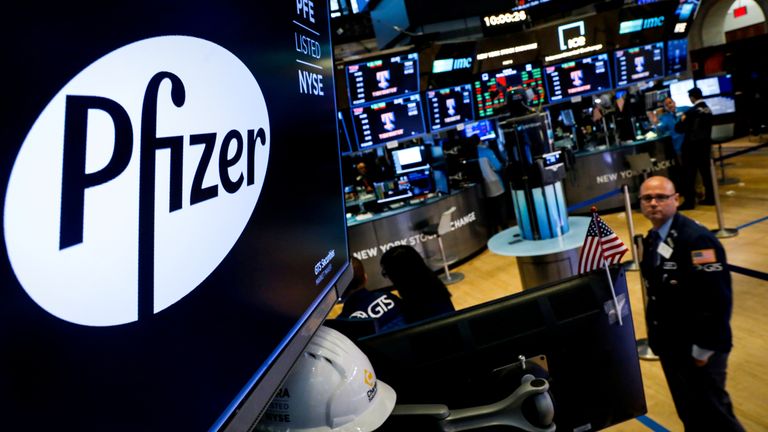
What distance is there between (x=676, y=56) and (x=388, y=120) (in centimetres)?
600

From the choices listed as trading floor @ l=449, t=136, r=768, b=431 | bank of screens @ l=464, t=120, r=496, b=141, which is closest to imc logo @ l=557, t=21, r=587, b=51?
bank of screens @ l=464, t=120, r=496, b=141

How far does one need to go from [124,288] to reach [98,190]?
0.11 metres

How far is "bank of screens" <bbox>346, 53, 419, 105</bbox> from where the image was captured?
7.18 metres

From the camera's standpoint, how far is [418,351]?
126 cm

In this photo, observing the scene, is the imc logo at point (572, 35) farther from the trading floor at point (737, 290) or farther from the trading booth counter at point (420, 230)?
the trading booth counter at point (420, 230)

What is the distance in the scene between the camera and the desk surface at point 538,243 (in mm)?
3674

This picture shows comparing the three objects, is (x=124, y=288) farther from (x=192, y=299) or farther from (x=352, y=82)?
(x=352, y=82)

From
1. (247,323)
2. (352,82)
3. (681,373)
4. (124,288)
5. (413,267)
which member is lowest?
(681,373)

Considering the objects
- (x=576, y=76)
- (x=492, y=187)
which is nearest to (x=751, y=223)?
(x=492, y=187)

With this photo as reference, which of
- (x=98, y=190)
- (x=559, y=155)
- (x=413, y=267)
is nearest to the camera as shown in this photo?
(x=98, y=190)

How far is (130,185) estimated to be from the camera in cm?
55

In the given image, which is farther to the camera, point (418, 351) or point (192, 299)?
point (418, 351)

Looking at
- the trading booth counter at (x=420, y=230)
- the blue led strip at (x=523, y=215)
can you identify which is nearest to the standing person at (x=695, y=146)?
the trading booth counter at (x=420, y=230)

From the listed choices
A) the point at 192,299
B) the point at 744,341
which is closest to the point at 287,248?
the point at 192,299
